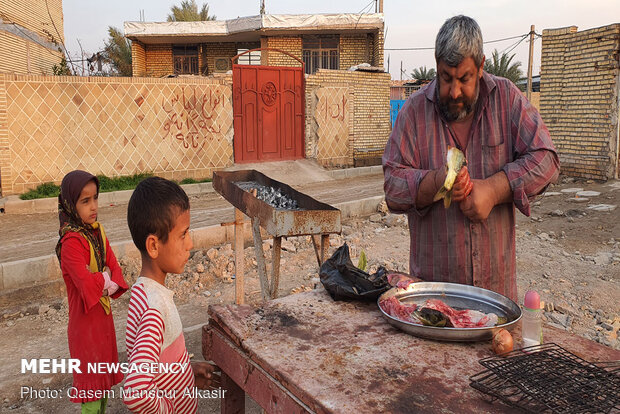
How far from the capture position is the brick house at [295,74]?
503 inches

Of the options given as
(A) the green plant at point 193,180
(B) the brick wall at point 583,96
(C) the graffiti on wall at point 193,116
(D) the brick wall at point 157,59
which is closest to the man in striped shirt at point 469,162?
(A) the green plant at point 193,180

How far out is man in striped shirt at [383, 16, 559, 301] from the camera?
6.32ft

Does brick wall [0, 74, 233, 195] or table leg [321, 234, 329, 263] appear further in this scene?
brick wall [0, 74, 233, 195]

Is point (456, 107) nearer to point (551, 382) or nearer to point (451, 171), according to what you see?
point (451, 171)

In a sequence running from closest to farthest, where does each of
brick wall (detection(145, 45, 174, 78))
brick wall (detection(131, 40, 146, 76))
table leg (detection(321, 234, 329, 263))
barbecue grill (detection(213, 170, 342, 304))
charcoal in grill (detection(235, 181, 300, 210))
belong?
barbecue grill (detection(213, 170, 342, 304)) → table leg (detection(321, 234, 329, 263)) → charcoal in grill (detection(235, 181, 300, 210)) → brick wall (detection(131, 40, 146, 76)) → brick wall (detection(145, 45, 174, 78))

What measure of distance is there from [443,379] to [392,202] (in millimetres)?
864

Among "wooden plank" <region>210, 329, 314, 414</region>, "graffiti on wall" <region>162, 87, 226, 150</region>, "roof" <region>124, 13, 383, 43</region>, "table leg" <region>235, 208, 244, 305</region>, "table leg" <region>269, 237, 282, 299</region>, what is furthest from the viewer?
"roof" <region>124, 13, 383, 43</region>

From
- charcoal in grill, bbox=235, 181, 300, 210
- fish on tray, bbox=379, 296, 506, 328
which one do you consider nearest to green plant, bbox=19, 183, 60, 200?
charcoal in grill, bbox=235, 181, 300, 210

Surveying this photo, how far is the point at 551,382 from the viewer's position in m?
1.31

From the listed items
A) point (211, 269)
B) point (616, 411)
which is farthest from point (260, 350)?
point (211, 269)

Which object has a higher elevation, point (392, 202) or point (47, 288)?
point (392, 202)

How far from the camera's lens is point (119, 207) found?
9336mm

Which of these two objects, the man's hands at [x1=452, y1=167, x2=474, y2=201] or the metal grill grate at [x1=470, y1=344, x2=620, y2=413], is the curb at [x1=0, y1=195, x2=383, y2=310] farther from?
the metal grill grate at [x1=470, y1=344, x2=620, y2=413]

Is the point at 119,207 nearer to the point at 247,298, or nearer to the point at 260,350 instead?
the point at 247,298
